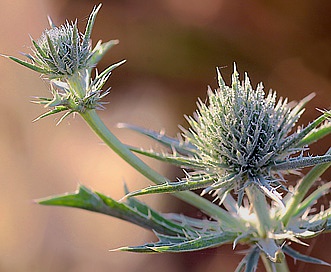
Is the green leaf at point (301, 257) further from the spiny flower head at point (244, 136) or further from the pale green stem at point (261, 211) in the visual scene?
the spiny flower head at point (244, 136)

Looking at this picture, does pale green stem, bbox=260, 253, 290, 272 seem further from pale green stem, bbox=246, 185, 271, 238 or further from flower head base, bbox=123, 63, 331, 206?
flower head base, bbox=123, 63, 331, 206

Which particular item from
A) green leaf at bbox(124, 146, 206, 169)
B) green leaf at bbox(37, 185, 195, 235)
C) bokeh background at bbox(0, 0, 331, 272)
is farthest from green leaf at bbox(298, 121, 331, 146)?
bokeh background at bbox(0, 0, 331, 272)

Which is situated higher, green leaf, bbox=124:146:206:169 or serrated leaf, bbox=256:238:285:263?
green leaf, bbox=124:146:206:169

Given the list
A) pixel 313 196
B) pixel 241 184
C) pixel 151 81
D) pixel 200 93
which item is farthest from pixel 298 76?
pixel 241 184

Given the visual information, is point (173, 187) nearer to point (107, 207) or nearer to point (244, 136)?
point (244, 136)

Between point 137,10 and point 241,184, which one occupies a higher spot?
point 137,10

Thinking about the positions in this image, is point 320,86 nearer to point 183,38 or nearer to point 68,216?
point 183,38

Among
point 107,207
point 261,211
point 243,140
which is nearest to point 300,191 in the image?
point 261,211
